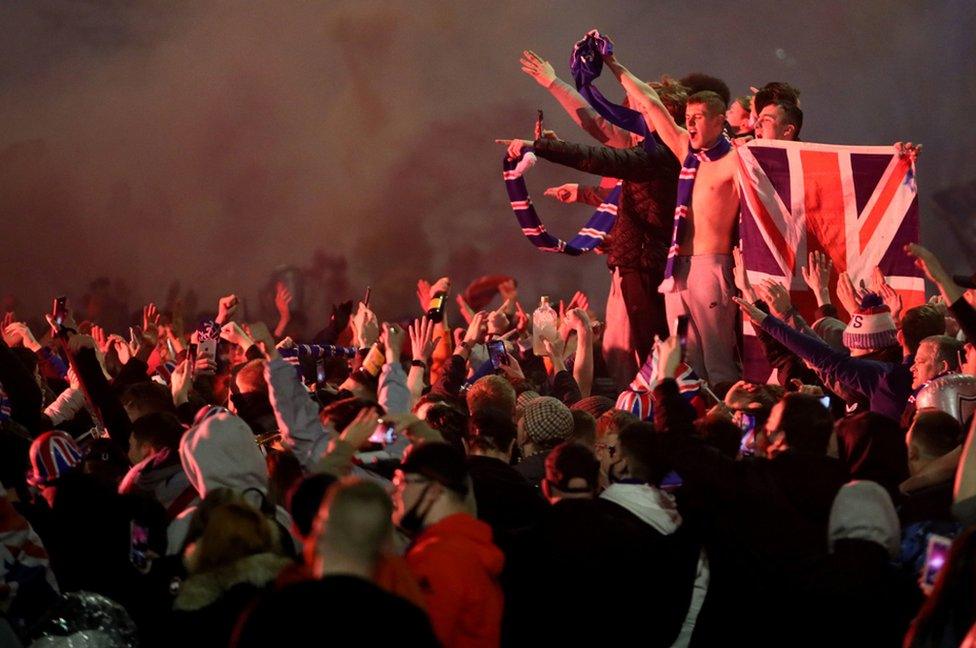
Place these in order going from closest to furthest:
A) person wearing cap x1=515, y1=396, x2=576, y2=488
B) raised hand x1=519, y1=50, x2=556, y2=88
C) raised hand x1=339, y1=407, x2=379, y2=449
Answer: raised hand x1=339, y1=407, x2=379, y2=449 < person wearing cap x1=515, y1=396, x2=576, y2=488 < raised hand x1=519, y1=50, x2=556, y2=88

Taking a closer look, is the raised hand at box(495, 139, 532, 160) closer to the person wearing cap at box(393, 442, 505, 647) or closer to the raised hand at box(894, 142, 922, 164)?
the raised hand at box(894, 142, 922, 164)

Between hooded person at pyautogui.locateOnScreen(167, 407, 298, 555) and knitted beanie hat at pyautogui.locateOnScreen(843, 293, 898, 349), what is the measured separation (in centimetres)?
298

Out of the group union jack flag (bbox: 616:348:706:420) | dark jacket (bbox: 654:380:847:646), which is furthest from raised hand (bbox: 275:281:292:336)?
dark jacket (bbox: 654:380:847:646)

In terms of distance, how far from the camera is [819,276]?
7395 millimetres

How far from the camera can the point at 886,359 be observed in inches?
240

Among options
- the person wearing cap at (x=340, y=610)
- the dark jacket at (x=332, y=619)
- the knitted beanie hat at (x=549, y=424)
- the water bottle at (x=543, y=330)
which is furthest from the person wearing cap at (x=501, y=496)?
the water bottle at (x=543, y=330)

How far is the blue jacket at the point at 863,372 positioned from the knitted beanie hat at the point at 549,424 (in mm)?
1356

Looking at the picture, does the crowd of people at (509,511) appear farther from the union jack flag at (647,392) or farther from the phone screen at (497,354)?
the phone screen at (497,354)

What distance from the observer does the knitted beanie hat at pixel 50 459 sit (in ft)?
14.5

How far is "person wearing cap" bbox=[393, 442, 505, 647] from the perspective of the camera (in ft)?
10.7

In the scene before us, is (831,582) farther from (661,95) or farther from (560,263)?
(560,263)

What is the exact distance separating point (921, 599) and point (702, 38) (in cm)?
1107

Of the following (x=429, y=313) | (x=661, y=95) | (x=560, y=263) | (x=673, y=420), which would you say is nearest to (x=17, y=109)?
(x=560, y=263)

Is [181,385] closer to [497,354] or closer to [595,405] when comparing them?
[497,354]
